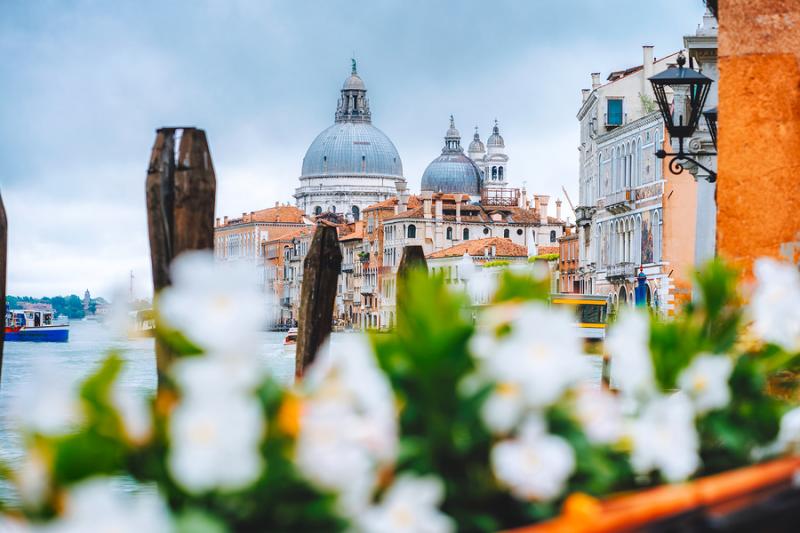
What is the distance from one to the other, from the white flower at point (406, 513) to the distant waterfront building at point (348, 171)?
12500 centimetres

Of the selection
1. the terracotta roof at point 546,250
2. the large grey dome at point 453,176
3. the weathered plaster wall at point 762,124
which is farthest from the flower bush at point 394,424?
the large grey dome at point 453,176

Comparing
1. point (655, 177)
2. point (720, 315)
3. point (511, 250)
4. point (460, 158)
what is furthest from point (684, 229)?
point (460, 158)

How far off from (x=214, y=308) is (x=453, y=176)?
384 feet

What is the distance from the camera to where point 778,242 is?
5023mm

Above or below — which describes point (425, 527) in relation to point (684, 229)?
below

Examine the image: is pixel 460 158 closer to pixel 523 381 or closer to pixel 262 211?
pixel 262 211

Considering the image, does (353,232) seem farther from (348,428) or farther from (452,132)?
(348,428)

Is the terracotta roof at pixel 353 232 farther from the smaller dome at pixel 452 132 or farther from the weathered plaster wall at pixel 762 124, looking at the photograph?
the weathered plaster wall at pixel 762 124

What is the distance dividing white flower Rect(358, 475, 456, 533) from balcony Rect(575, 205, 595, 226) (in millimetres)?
45400

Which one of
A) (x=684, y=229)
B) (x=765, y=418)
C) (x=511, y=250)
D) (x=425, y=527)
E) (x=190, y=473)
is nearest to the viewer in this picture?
(x=190, y=473)

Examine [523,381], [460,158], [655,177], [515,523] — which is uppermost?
[460,158]

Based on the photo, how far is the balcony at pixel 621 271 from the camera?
1639 inches

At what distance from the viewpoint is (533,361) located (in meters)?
2.13

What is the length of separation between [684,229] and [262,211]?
92.6m
